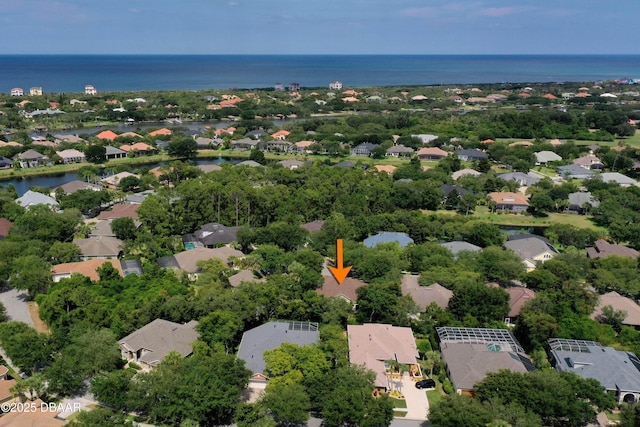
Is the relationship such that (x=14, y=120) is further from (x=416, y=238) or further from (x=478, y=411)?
(x=478, y=411)

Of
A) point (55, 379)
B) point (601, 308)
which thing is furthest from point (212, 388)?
point (601, 308)

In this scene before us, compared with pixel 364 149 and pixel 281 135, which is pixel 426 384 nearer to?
pixel 364 149

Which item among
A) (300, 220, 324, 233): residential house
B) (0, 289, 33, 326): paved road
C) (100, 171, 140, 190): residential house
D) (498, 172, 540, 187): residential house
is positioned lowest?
(0, 289, 33, 326): paved road

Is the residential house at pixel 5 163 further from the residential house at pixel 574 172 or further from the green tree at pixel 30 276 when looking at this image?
the residential house at pixel 574 172

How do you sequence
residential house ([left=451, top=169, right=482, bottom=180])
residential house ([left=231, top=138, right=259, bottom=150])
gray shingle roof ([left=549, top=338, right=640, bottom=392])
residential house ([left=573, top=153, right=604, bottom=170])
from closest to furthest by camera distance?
1. gray shingle roof ([left=549, top=338, right=640, bottom=392])
2. residential house ([left=451, top=169, right=482, bottom=180])
3. residential house ([left=573, top=153, right=604, bottom=170])
4. residential house ([left=231, top=138, right=259, bottom=150])

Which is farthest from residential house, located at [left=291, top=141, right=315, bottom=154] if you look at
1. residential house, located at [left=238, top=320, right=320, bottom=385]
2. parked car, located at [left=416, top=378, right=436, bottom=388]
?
parked car, located at [left=416, top=378, right=436, bottom=388]

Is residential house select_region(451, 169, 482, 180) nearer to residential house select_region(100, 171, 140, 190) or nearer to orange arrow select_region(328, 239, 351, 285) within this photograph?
orange arrow select_region(328, 239, 351, 285)

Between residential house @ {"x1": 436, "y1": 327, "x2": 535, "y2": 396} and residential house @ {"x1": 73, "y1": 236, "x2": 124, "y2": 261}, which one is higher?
residential house @ {"x1": 73, "y1": 236, "x2": 124, "y2": 261}
